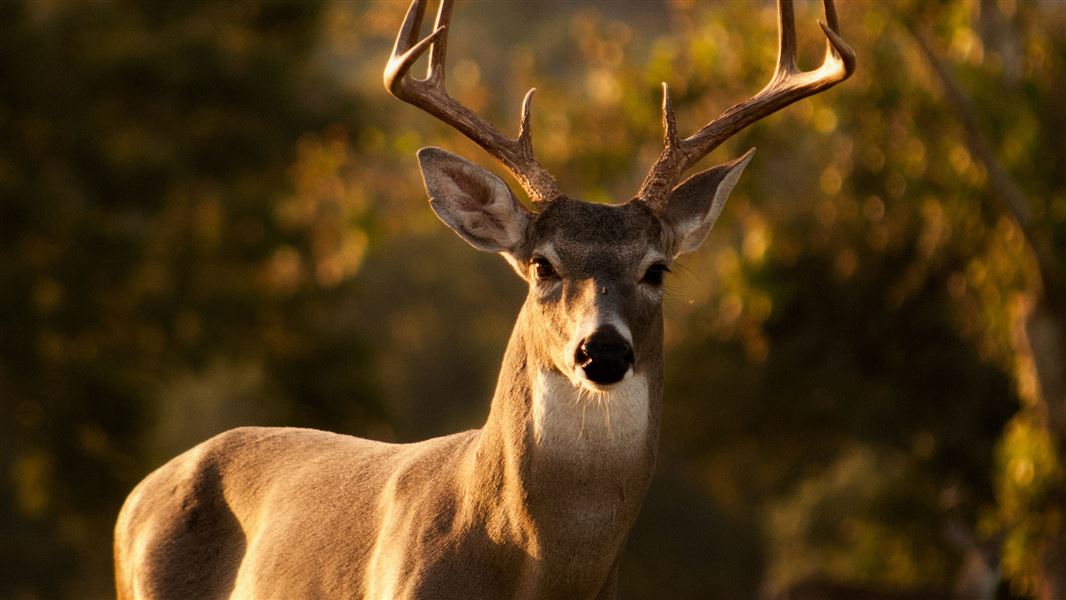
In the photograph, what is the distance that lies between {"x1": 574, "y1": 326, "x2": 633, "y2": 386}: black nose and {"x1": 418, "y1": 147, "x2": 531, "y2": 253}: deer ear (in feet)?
2.86

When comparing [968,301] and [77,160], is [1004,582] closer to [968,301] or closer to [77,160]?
[968,301]

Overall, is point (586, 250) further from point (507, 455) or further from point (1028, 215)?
point (1028, 215)

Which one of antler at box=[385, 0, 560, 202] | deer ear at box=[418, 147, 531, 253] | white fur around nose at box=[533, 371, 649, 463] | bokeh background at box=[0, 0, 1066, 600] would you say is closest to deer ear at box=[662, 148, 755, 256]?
antler at box=[385, 0, 560, 202]

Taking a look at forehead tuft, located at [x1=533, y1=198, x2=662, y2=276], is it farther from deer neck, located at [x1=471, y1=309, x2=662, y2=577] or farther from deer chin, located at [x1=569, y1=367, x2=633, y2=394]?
deer chin, located at [x1=569, y1=367, x2=633, y2=394]

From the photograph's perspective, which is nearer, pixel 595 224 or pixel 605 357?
pixel 605 357

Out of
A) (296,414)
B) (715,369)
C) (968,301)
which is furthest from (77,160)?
(968,301)

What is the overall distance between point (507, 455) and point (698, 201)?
4.51 ft

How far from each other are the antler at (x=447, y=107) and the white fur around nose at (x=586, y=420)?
0.85 meters

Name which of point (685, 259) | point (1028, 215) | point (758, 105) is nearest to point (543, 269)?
point (758, 105)

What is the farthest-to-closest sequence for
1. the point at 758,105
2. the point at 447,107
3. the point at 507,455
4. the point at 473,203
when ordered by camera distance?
the point at 758,105, the point at 447,107, the point at 473,203, the point at 507,455

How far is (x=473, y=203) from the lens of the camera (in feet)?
27.7

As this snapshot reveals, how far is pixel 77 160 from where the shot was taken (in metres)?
30.0

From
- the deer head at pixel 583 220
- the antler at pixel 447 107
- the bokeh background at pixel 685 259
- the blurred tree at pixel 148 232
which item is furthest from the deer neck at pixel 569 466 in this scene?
the blurred tree at pixel 148 232

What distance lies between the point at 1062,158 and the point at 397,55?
12069 millimetres
